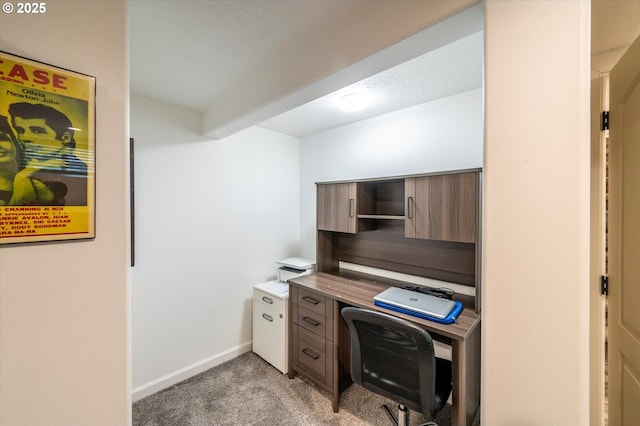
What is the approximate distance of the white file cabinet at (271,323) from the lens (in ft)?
7.63

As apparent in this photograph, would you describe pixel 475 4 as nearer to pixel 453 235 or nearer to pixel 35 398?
pixel 453 235

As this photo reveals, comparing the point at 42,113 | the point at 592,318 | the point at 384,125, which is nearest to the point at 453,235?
the point at 592,318

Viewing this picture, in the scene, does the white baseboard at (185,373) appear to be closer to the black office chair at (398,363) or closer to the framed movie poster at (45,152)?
the black office chair at (398,363)

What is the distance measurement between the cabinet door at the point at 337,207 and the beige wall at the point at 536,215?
144 centimetres

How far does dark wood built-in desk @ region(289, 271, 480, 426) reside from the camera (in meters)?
1.41

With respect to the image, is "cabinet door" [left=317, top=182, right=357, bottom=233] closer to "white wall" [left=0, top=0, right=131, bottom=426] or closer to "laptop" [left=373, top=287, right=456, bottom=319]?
"laptop" [left=373, top=287, right=456, bottom=319]

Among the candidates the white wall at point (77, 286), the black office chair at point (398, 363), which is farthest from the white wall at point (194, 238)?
the black office chair at point (398, 363)

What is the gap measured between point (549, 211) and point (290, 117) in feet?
7.46

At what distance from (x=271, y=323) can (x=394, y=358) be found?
1.40 metres

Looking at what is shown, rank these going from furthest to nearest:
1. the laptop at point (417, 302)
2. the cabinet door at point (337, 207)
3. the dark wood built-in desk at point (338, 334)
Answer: the cabinet door at point (337, 207), the laptop at point (417, 302), the dark wood built-in desk at point (338, 334)

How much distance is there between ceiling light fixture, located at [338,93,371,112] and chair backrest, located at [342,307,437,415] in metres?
1.65

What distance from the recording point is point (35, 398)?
73cm

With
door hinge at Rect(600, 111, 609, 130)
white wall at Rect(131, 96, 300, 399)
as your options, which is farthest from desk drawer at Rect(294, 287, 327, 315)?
door hinge at Rect(600, 111, 609, 130)

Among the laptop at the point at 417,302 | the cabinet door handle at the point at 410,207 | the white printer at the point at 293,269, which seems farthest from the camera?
the white printer at the point at 293,269
